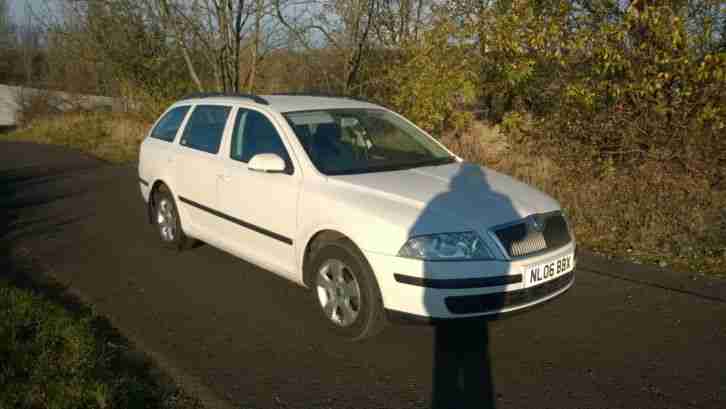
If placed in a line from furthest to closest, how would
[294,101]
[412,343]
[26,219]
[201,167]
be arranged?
[26,219] → [201,167] → [294,101] → [412,343]

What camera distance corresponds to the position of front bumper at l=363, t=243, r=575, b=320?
3.88 m

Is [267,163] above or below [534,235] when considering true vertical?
above

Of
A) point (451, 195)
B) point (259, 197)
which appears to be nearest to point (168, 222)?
point (259, 197)

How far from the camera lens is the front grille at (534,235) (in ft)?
13.3

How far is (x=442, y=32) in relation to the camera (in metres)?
10.1

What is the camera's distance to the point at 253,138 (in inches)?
213

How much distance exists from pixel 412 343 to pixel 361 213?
100 cm

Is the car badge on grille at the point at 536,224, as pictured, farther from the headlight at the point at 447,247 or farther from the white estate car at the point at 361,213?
the headlight at the point at 447,247

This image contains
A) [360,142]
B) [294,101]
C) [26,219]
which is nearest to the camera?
[360,142]

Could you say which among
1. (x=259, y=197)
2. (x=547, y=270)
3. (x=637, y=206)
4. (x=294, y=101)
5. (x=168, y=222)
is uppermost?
(x=294, y=101)

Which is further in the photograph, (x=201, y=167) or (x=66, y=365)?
(x=201, y=167)

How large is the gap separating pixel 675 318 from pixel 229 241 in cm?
375

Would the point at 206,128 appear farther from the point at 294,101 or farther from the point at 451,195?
the point at 451,195

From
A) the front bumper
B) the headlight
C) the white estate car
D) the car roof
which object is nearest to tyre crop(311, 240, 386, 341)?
the white estate car
